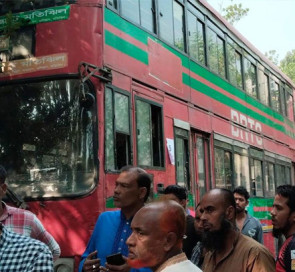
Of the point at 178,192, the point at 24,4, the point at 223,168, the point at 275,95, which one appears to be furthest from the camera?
the point at 275,95

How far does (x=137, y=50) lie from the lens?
21.4 ft

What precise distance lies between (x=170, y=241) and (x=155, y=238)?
0.18 feet

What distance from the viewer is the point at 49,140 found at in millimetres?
5391

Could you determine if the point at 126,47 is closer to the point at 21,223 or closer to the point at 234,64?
the point at 21,223

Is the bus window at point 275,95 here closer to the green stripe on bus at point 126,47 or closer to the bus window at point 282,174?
the bus window at point 282,174

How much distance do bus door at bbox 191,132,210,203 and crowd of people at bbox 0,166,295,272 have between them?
13.3 feet

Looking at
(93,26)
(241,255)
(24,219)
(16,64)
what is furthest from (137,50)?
(241,255)

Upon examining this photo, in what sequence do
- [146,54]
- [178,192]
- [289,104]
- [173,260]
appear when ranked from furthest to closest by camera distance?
1. [289,104]
2. [146,54]
3. [178,192]
4. [173,260]

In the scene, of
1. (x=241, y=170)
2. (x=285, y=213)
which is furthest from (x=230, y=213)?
(x=241, y=170)

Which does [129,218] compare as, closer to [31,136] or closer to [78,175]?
[78,175]

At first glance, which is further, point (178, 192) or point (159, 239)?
point (178, 192)

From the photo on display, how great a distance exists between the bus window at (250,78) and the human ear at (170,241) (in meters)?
9.51

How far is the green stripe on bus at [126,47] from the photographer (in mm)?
5918

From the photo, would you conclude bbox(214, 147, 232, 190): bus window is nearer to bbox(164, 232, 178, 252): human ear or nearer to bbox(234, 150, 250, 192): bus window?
bbox(234, 150, 250, 192): bus window
